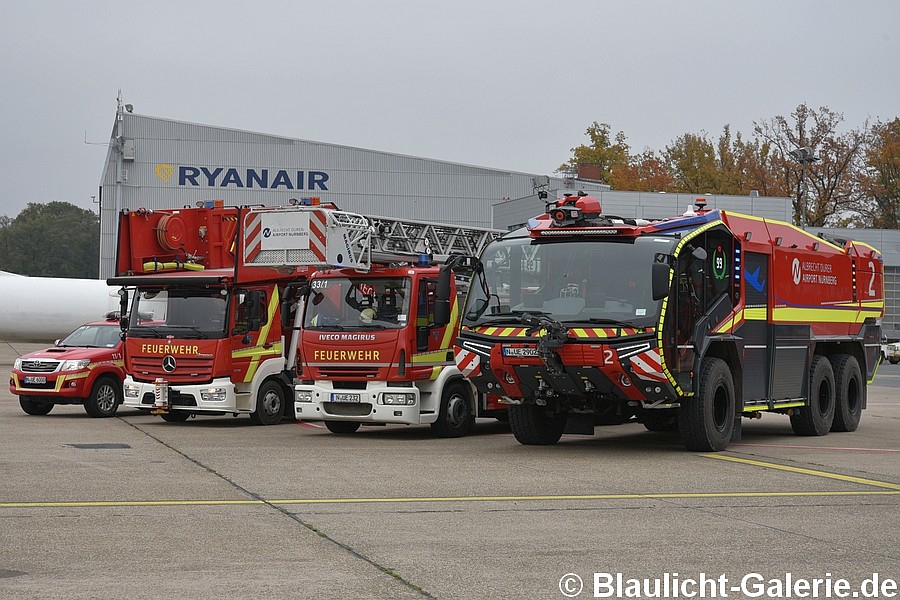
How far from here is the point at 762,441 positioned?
58.5ft

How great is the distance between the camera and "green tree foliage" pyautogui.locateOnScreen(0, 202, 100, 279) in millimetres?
117188

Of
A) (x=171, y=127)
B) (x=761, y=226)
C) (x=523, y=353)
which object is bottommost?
(x=523, y=353)

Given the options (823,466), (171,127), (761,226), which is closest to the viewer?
(823,466)

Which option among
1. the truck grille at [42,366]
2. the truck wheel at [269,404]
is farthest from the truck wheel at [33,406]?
the truck wheel at [269,404]

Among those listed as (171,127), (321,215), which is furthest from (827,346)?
(171,127)

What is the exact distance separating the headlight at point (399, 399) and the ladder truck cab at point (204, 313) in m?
3.34

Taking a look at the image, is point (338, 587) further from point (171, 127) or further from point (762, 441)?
point (171, 127)

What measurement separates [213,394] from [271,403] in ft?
4.34

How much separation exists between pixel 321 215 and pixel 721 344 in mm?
6316

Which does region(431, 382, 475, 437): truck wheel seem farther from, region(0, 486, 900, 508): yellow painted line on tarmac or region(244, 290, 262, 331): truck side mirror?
region(0, 486, 900, 508): yellow painted line on tarmac

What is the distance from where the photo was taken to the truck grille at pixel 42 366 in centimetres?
2228

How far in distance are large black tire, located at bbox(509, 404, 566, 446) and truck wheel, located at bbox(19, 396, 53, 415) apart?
34.3ft

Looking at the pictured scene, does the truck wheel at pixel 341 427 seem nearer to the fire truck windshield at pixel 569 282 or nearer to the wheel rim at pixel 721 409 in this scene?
the fire truck windshield at pixel 569 282

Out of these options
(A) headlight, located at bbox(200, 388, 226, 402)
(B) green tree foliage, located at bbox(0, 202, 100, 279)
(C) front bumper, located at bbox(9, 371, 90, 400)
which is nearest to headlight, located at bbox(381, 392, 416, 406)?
(A) headlight, located at bbox(200, 388, 226, 402)
